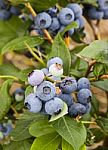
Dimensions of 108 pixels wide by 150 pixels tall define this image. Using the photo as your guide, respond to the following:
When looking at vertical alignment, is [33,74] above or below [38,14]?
below

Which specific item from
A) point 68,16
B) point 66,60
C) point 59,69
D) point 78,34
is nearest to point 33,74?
point 59,69

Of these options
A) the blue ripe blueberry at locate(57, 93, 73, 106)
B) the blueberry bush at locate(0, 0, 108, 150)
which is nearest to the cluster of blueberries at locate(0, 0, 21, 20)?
the blueberry bush at locate(0, 0, 108, 150)

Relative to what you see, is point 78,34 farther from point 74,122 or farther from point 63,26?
point 74,122

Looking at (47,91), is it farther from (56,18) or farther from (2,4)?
(2,4)

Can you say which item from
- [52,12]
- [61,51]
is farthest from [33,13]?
[61,51]

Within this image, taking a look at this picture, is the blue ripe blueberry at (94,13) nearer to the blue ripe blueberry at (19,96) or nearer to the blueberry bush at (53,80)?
the blueberry bush at (53,80)

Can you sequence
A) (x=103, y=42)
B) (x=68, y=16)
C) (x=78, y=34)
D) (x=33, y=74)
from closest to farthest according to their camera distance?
(x=33, y=74) < (x=103, y=42) < (x=68, y=16) < (x=78, y=34)

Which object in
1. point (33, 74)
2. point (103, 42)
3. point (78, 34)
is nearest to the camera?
point (33, 74)
